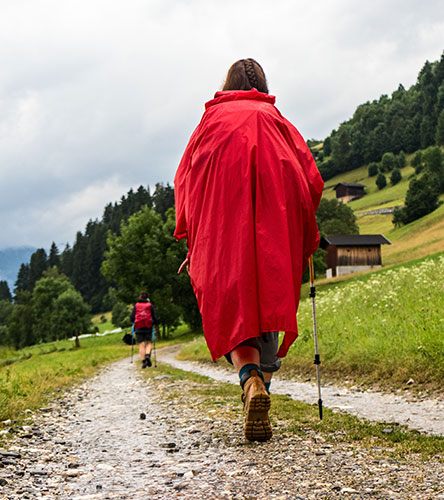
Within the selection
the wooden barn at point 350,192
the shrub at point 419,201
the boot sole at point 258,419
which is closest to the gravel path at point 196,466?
the boot sole at point 258,419

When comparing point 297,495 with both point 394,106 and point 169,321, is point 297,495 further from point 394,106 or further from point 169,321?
point 394,106

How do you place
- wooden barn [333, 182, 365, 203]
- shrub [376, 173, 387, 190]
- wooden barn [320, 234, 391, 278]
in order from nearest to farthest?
wooden barn [320, 234, 391, 278] < shrub [376, 173, 387, 190] < wooden barn [333, 182, 365, 203]

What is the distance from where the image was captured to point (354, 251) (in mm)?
72500

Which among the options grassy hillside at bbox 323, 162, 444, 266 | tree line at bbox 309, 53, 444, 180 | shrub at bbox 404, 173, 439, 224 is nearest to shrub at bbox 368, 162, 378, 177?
grassy hillside at bbox 323, 162, 444, 266

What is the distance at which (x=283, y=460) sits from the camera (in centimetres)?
304

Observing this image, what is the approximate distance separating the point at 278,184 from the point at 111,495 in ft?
8.01

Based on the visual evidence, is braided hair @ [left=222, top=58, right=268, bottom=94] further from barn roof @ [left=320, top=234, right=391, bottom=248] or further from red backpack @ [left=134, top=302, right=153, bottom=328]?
barn roof @ [left=320, top=234, right=391, bottom=248]

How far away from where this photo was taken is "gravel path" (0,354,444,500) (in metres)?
2.49

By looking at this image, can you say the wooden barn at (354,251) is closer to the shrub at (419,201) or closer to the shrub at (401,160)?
the shrub at (419,201)

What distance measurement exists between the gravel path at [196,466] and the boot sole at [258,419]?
75mm

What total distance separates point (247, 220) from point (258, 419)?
4.77ft

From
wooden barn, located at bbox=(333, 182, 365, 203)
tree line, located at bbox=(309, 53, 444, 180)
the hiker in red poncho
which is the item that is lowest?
the hiker in red poncho

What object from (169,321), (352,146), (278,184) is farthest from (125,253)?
(352,146)

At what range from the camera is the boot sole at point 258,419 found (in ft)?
10.9
